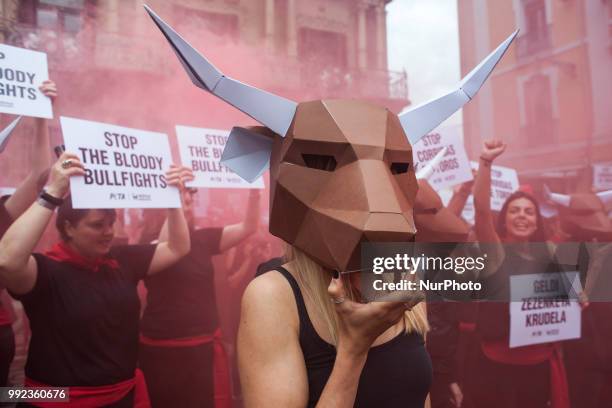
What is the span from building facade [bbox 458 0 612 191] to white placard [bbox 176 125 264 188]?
2383 millimetres

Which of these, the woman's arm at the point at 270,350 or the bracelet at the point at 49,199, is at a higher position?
the bracelet at the point at 49,199

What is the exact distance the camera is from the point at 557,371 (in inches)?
117

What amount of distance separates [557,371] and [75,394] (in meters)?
2.90

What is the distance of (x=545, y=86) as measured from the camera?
4238 millimetres

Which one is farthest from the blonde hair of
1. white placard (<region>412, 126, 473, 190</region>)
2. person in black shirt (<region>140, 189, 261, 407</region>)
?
white placard (<region>412, 126, 473, 190</region>)

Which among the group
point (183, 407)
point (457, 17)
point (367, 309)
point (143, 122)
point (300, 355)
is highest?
point (457, 17)

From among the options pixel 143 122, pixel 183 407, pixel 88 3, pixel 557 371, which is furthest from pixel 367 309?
pixel 88 3

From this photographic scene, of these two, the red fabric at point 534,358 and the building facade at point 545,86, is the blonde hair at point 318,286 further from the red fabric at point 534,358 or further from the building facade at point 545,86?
the building facade at point 545,86

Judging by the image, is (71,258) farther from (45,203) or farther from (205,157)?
(205,157)

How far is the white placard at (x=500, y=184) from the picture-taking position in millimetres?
3728

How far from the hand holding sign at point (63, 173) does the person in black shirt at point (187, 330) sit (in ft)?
2.61

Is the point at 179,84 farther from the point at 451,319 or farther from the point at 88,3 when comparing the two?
the point at 451,319

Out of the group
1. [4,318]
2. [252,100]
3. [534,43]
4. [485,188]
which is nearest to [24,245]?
[4,318]

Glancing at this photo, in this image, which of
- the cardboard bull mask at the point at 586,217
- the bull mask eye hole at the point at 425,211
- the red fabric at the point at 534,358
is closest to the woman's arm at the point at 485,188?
the bull mask eye hole at the point at 425,211
